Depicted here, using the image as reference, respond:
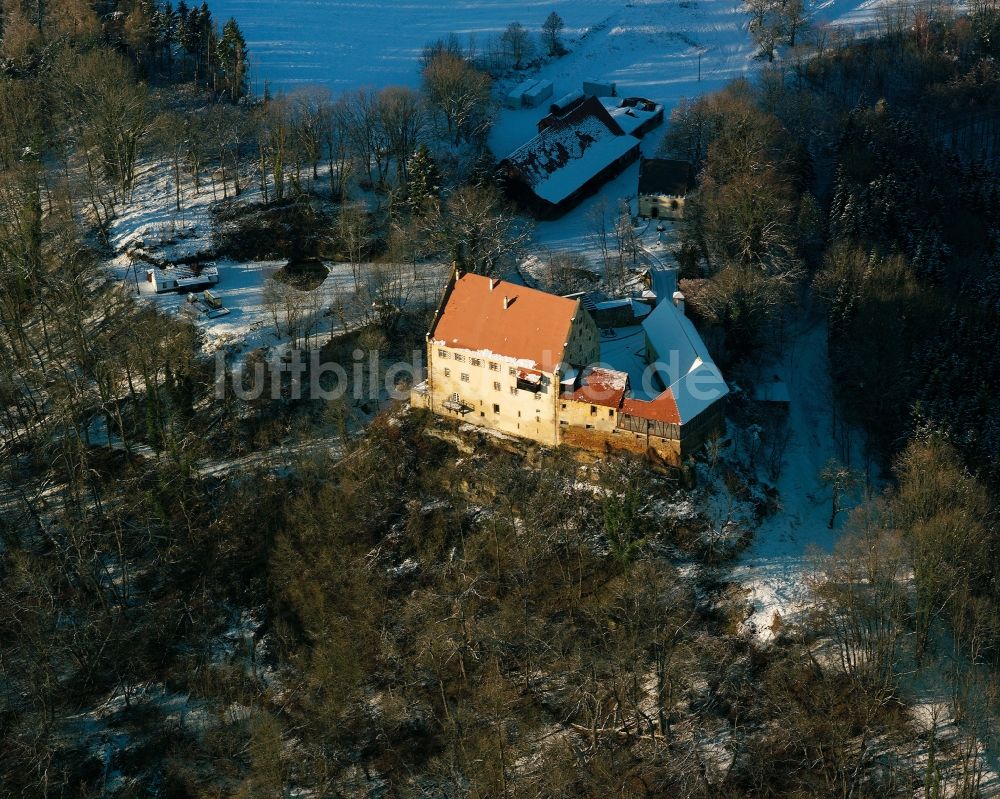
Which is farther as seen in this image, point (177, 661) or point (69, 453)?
point (69, 453)

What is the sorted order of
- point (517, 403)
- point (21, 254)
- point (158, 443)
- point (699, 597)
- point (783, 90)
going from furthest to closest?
point (783, 90)
point (21, 254)
point (158, 443)
point (517, 403)
point (699, 597)

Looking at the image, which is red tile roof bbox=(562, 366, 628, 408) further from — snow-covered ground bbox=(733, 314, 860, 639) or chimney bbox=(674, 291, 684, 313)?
chimney bbox=(674, 291, 684, 313)

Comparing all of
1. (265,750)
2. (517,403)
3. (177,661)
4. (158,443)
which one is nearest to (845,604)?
(517,403)

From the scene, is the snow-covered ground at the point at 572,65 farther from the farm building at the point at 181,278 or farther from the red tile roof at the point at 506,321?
the red tile roof at the point at 506,321

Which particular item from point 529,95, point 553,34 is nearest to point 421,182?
point 529,95

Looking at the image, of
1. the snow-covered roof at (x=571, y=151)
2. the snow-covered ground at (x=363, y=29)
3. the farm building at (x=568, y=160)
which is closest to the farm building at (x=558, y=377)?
the farm building at (x=568, y=160)

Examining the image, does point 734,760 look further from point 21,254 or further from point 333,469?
point 21,254
